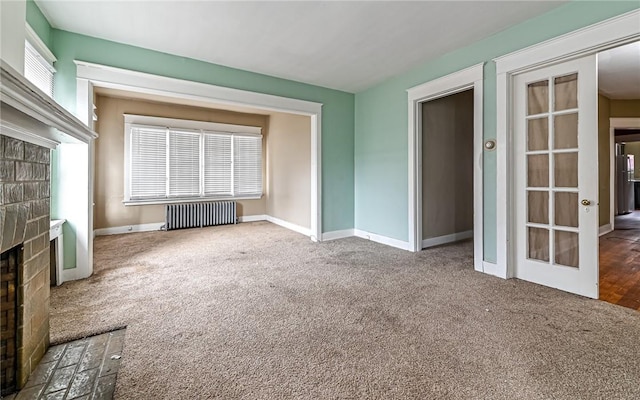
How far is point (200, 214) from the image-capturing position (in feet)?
21.0

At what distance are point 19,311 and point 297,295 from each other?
1.81 meters

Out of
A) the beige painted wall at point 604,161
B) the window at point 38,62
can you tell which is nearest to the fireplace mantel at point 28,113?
the window at point 38,62

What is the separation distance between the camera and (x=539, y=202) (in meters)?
2.92

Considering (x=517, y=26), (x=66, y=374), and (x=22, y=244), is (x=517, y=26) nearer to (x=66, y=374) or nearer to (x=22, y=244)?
(x=22, y=244)

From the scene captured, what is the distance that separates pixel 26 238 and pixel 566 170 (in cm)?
415

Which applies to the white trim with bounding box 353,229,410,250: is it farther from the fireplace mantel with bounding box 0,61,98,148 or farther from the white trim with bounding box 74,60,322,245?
the fireplace mantel with bounding box 0,61,98,148

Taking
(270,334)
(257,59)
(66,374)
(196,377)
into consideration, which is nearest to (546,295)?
(270,334)

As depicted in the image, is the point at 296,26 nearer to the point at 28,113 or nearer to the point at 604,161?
the point at 28,113

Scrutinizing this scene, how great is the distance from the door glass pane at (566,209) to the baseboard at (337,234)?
9.99 ft

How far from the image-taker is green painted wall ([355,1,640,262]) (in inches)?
102

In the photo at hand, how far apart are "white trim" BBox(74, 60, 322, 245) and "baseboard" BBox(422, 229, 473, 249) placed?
5.69ft

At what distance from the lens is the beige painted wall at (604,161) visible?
209 inches

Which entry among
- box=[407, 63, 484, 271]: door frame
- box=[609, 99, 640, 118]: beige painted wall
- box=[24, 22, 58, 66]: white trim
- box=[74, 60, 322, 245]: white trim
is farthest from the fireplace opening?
box=[609, 99, 640, 118]: beige painted wall

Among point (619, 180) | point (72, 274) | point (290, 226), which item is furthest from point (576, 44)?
point (619, 180)
